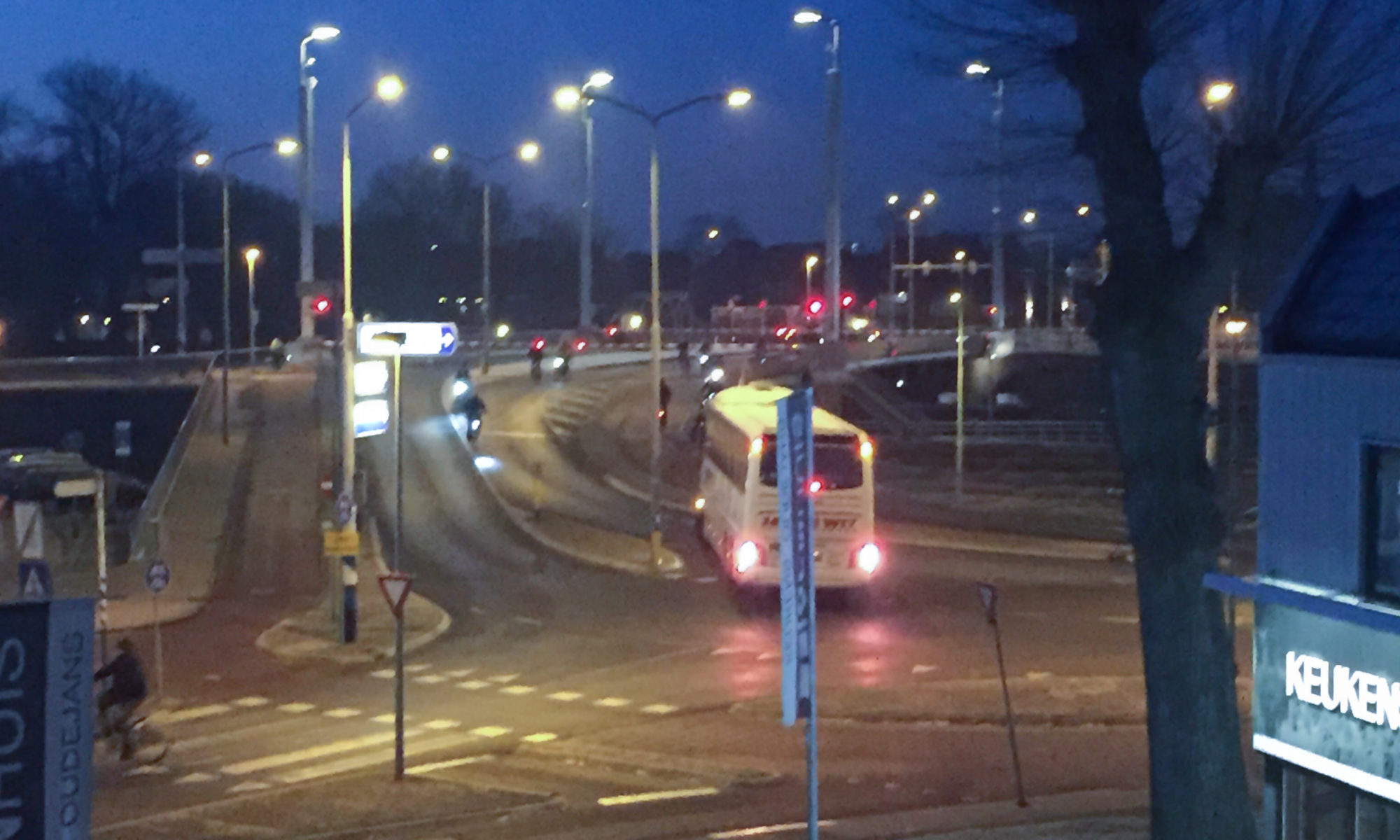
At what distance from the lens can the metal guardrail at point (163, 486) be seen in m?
33.5

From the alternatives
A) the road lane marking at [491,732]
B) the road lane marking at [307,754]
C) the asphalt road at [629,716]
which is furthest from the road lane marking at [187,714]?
the road lane marking at [491,732]

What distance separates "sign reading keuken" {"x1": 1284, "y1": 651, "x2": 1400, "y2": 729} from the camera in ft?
32.3

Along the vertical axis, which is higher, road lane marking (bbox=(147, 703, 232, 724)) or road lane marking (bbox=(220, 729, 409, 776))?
road lane marking (bbox=(147, 703, 232, 724))

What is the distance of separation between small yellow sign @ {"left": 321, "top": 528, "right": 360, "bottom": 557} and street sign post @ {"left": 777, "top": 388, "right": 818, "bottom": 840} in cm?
1601

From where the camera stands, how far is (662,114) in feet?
110

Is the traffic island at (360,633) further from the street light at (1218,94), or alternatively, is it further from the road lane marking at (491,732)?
the street light at (1218,94)

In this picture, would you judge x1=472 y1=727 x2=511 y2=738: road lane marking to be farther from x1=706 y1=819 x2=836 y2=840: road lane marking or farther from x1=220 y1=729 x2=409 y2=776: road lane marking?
x1=706 y1=819 x2=836 y2=840: road lane marking

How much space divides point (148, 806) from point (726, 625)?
12.1 m

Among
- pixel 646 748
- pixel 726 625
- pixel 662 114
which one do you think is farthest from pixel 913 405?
pixel 646 748

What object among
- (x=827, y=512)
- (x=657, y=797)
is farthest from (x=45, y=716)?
(x=827, y=512)

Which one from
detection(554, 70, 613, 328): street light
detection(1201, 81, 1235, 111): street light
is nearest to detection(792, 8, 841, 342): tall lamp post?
detection(554, 70, 613, 328): street light

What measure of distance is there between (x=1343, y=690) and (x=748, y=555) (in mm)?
17144

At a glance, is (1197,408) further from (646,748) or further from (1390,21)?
(646,748)

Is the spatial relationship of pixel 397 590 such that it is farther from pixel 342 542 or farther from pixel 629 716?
pixel 342 542
